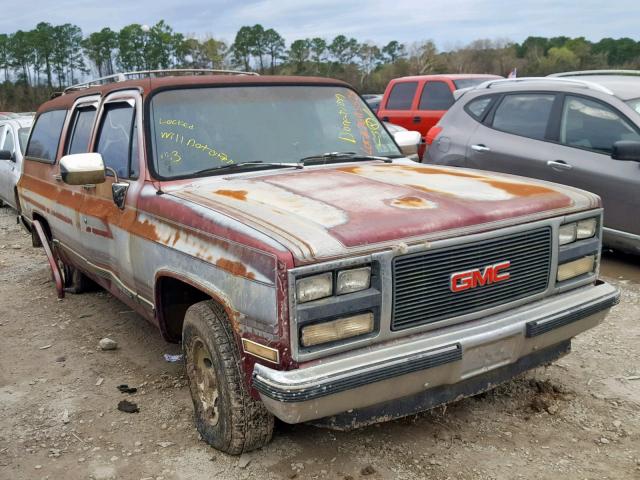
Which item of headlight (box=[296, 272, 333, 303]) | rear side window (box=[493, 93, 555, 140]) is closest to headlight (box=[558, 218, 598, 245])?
headlight (box=[296, 272, 333, 303])

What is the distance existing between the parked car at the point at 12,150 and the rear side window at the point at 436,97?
6.95 m

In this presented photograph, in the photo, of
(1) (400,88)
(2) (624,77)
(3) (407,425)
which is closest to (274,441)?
(3) (407,425)

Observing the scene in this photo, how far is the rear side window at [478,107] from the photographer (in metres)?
7.02

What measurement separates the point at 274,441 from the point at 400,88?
10555 millimetres

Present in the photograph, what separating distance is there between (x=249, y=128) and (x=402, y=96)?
30.5 feet

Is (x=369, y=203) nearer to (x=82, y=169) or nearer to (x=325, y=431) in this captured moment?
(x=325, y=431)

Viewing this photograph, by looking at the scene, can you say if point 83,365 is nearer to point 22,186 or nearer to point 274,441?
point 274,441

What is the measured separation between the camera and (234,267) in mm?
2709

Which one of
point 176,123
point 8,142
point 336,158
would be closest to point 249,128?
point 176,123

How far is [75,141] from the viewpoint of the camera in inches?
195

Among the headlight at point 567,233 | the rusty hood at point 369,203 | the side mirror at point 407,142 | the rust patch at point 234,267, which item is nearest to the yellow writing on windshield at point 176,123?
the rusty hood at point 369,203

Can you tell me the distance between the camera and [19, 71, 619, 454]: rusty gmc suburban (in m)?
2.55

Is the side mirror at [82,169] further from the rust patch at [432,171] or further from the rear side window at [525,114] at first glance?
the rear side window at [525,114]

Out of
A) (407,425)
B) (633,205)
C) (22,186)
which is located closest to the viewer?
(407,425)
